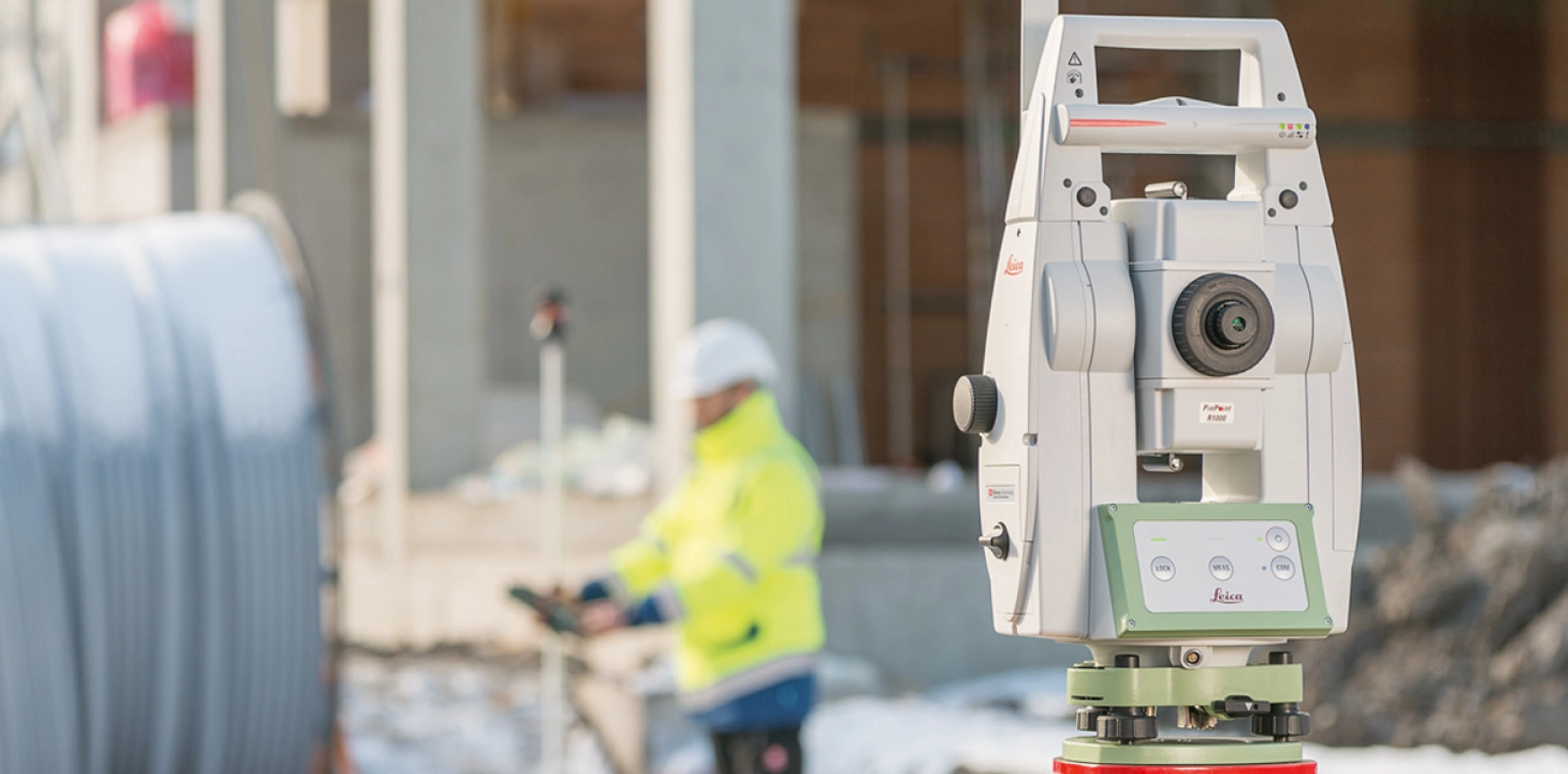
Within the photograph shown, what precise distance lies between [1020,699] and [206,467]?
4983 mm

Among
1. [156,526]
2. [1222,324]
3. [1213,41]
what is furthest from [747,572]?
[1222,324]

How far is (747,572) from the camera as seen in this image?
5.64 metres

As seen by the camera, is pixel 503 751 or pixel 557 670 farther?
pixel 503 751

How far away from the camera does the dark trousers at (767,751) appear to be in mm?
5742

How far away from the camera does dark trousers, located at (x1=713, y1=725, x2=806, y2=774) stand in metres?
5.74

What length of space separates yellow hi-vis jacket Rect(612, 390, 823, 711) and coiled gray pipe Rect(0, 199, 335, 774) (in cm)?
176

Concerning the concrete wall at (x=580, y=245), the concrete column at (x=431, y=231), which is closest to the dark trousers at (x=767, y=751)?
the concrete column at (x=431, y=231)

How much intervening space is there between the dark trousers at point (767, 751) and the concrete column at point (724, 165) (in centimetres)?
549

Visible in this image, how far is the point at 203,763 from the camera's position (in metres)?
6.90

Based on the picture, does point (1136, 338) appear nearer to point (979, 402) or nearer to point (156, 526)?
point (979, 402)

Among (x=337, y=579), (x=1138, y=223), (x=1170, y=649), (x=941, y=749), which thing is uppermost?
(x=1138, y=223)

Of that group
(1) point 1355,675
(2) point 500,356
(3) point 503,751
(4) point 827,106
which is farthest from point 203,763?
(4) point 827,106

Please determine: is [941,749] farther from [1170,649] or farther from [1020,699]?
[1170,649]

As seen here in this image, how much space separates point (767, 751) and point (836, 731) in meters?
3.05
